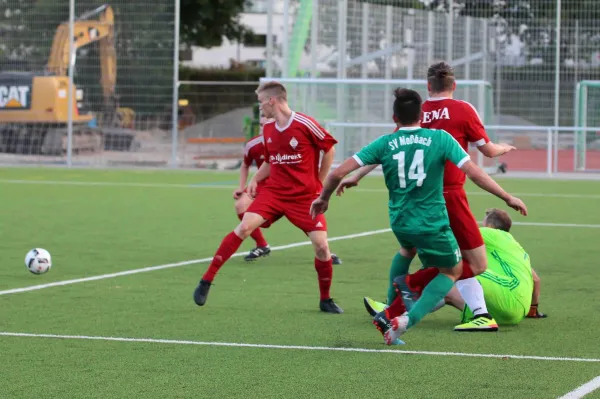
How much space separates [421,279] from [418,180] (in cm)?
95

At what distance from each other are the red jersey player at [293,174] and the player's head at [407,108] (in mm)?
1954

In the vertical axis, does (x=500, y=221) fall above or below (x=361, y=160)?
below

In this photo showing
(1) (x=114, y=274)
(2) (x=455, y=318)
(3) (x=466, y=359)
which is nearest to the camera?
(3) (x=466, y=359)

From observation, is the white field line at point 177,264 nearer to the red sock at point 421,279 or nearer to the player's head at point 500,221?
the red sock at point 421,279

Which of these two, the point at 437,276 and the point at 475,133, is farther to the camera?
the point at 475,133

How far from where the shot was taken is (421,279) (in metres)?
7.78

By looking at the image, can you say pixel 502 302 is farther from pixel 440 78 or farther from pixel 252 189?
pixel 252 189

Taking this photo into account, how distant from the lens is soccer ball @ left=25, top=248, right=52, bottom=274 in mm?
10703

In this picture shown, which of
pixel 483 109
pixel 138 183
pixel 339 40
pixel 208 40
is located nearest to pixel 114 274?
pixel 138 183

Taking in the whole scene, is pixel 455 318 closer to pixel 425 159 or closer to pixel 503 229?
pixel 503 229

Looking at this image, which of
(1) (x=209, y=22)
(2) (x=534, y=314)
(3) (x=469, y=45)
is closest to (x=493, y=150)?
(2) (x=534, y=314)

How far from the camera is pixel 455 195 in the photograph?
25.5ft

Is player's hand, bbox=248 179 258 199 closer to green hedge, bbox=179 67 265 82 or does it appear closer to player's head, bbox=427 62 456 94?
player's head, bbox=427 62 456 94

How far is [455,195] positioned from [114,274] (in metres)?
4.25
